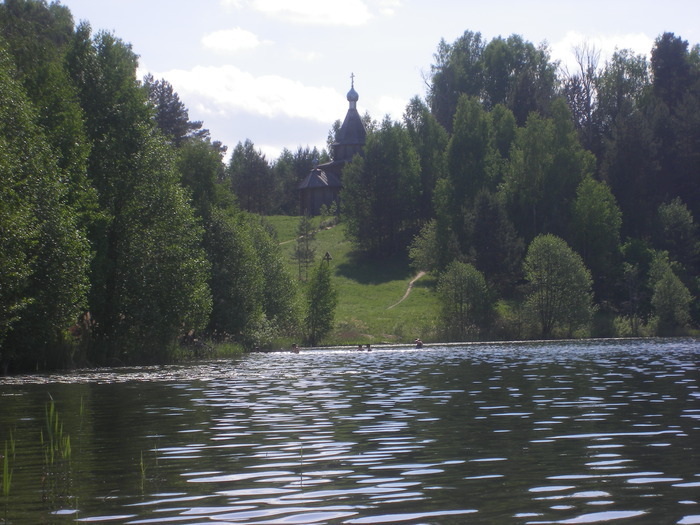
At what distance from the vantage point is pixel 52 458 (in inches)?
515

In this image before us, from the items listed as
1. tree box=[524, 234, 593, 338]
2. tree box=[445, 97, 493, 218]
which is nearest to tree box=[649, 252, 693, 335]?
tree box=[524, 234, 593, 338]


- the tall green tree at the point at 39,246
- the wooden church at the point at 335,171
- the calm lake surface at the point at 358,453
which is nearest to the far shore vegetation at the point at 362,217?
the tall green tree at the point at 39,246

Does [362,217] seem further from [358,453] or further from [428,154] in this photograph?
[358,453]

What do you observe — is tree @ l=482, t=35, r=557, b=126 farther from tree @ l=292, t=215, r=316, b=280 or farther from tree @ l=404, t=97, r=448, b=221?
tree @ l=292, t=215, r=316, b=280

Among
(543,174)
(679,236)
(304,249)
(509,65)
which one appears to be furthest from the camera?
(509,65)

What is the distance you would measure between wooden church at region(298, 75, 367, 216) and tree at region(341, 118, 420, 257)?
25641mm

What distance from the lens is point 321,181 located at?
145375 millimetres

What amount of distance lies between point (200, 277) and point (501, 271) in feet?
172

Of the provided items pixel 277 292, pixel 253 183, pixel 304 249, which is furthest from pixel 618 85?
pixel 277 292

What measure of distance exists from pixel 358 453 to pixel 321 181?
132010mm

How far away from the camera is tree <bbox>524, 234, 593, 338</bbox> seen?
80625mm

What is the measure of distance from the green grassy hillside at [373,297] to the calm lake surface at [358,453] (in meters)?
48.5

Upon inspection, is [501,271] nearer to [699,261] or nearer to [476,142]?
[476,142]

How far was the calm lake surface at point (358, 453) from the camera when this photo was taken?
10.1 m
